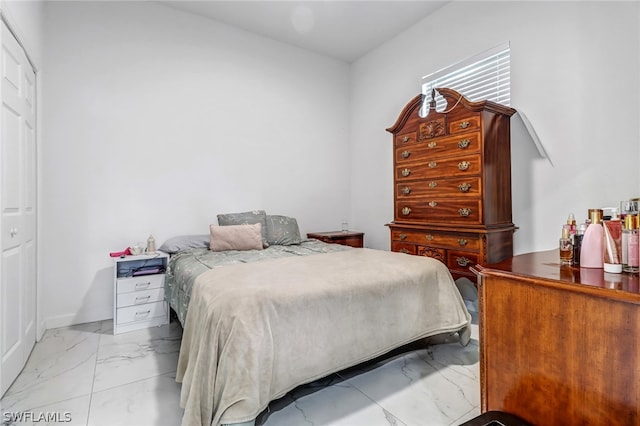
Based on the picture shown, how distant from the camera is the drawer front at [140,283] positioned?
8.71 feet

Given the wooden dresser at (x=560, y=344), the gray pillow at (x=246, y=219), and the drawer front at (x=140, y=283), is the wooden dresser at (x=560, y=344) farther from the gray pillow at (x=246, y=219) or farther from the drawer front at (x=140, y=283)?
the drawer front at (x=140, y=283)

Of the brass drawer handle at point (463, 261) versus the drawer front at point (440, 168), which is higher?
the drawer front at point (440, 168)

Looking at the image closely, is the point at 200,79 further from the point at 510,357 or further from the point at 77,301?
the point at 510,357

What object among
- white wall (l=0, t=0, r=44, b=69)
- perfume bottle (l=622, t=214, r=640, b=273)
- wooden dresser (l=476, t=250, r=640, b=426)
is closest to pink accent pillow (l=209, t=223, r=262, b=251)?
white wall (l=0, t=0, r=44, b=69)

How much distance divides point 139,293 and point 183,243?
558mm

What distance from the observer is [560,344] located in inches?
37.4

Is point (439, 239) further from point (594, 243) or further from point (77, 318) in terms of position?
point (77, 318)

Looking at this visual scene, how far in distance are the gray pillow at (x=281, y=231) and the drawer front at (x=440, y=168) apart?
1228 millimetres

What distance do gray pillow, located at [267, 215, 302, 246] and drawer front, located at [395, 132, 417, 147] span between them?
1.40m

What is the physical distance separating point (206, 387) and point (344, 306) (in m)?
0.73

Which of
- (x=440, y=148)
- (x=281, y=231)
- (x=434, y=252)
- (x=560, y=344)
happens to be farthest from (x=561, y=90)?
(x=281, y=231)

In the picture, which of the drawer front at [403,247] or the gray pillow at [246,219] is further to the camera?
the gray pillow at [246,219]

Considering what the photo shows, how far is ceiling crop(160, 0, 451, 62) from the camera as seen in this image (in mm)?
3199

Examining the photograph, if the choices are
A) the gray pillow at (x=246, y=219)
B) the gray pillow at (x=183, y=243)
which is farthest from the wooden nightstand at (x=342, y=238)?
the gray pillow at (x=183, y=243)
